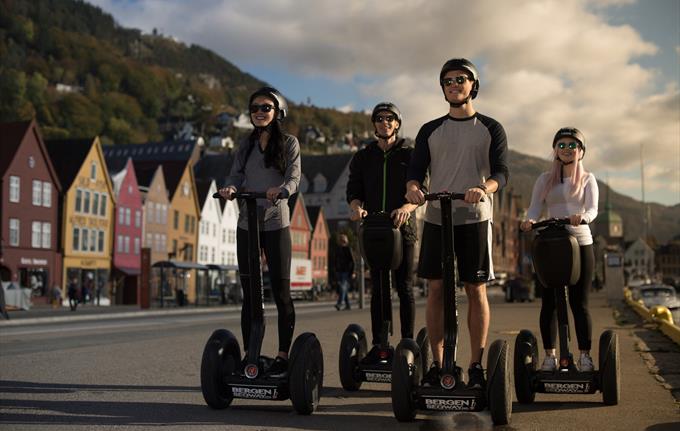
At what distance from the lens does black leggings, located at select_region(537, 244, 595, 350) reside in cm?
712

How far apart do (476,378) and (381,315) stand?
2.16m

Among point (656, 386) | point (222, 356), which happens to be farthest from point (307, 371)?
point (656, 386)

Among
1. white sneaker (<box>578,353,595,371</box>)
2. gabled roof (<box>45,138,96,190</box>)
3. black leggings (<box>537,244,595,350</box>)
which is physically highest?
gabled roof (<box>45,138,96,190</box>)

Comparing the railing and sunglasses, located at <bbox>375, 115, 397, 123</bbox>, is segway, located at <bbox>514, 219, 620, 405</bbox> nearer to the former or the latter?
sunglasses, located at <bbox>375, 115, 397, 123</bbox>

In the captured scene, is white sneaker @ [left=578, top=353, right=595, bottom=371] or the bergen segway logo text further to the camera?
white sneaker @ [left=578, top=353, right=595, bottom=371]

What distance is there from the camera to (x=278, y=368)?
6.31 meters

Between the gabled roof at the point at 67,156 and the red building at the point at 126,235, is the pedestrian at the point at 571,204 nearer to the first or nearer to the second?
the gabled roof at the point at 67,156

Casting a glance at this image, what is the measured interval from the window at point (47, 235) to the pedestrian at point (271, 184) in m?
54.1

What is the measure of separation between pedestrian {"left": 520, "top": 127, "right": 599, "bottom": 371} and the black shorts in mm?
1156

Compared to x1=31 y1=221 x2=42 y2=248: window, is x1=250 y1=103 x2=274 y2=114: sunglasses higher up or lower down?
lower down

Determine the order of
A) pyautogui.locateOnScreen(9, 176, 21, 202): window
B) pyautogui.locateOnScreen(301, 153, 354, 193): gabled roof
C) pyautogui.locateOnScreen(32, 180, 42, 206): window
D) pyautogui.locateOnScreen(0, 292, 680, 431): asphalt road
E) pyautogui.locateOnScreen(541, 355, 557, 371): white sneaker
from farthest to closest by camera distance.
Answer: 1. pyautogui.locateOnScreen(301, 153, 354, 193): gabled roof
2. pyautogui.locateOnScreen(32, 180, 42, 206): window
3. pyautogui.locateOnScreen(9, 176, 21, 202): window
4. pyautogui.locateOnScreen(541, 355, 557, 371): white sneaker
5. pyautogui.locateOnScreen(0, 292, 680, 431): asphalt road

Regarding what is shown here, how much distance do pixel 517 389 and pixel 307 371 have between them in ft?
5.45

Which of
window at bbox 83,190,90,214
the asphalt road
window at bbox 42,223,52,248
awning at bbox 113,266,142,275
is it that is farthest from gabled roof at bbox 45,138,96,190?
the asphalt road

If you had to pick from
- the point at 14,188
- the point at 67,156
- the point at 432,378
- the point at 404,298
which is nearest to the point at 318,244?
the point at 67,156
